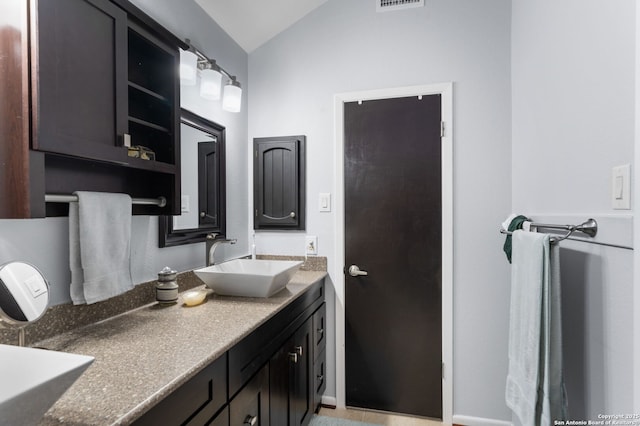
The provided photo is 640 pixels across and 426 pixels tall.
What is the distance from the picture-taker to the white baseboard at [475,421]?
6.75 feet

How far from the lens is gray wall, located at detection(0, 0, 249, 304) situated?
43.0 inches

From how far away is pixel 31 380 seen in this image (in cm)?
67

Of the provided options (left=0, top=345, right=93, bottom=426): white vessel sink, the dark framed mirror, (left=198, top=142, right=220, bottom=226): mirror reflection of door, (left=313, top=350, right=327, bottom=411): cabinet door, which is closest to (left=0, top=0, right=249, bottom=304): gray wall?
the dark framed mirror

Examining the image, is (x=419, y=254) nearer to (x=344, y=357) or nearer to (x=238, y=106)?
(x=344, y=357)

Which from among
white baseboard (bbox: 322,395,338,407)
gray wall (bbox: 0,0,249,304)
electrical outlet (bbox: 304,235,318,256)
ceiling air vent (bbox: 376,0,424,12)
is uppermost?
ceiling air vent (bbox: 376,0,424,12)

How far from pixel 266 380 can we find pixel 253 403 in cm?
12

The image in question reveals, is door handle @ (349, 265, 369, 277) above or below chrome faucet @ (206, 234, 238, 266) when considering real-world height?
below

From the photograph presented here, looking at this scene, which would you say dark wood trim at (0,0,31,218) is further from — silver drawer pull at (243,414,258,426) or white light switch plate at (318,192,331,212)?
white light switch plate at (318,192,331,212)

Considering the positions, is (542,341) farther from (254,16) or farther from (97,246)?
(254,16)

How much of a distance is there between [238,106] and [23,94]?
1.26 m

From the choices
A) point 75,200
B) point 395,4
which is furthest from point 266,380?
point 395,4

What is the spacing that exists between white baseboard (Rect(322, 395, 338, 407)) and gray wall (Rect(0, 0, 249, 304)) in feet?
3.75

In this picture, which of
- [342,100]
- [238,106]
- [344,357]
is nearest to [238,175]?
[238,106]

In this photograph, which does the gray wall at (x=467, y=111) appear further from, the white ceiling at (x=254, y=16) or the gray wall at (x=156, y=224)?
the gray wall at (x=156, y=224)
